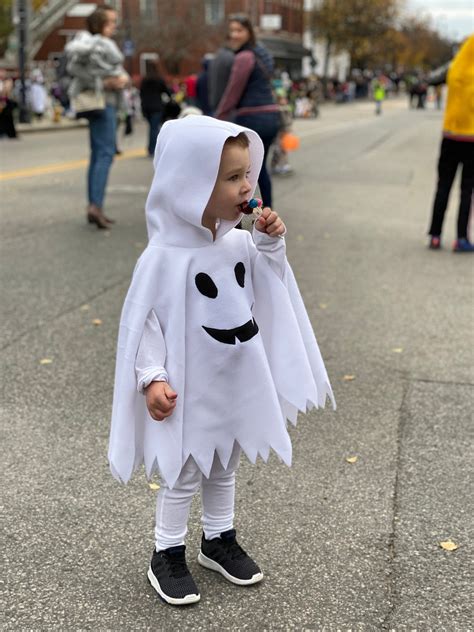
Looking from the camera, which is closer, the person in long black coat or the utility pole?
the person in long black coat

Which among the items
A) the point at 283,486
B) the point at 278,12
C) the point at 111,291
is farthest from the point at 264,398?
the point at 278,12

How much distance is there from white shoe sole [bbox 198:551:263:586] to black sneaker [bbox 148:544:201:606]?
5.0 inches

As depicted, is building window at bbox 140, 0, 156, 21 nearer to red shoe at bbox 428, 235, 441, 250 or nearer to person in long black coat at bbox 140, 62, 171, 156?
person in long black coat at bbox 140, 62, 171, 156

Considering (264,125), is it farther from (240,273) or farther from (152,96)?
(152,96)

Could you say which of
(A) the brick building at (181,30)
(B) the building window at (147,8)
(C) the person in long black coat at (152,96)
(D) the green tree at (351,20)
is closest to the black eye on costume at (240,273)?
(C) the person in long black coat at (152,96)

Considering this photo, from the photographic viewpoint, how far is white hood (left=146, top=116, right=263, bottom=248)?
2365 millimetres

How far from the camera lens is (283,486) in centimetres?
340

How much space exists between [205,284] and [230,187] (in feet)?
0.92

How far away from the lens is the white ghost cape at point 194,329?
2.40m

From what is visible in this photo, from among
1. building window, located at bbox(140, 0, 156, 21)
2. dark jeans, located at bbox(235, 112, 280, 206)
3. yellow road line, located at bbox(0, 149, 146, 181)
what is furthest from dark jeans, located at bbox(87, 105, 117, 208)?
building window, located at bbox(140, 0, 156, 21)

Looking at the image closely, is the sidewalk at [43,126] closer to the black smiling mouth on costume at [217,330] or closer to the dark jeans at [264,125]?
the dark jeans at [264,125]

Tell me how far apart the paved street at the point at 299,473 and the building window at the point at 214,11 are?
6478cm

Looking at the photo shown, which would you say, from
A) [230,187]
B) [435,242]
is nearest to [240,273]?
[230,187]

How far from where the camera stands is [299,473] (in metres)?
3.52
